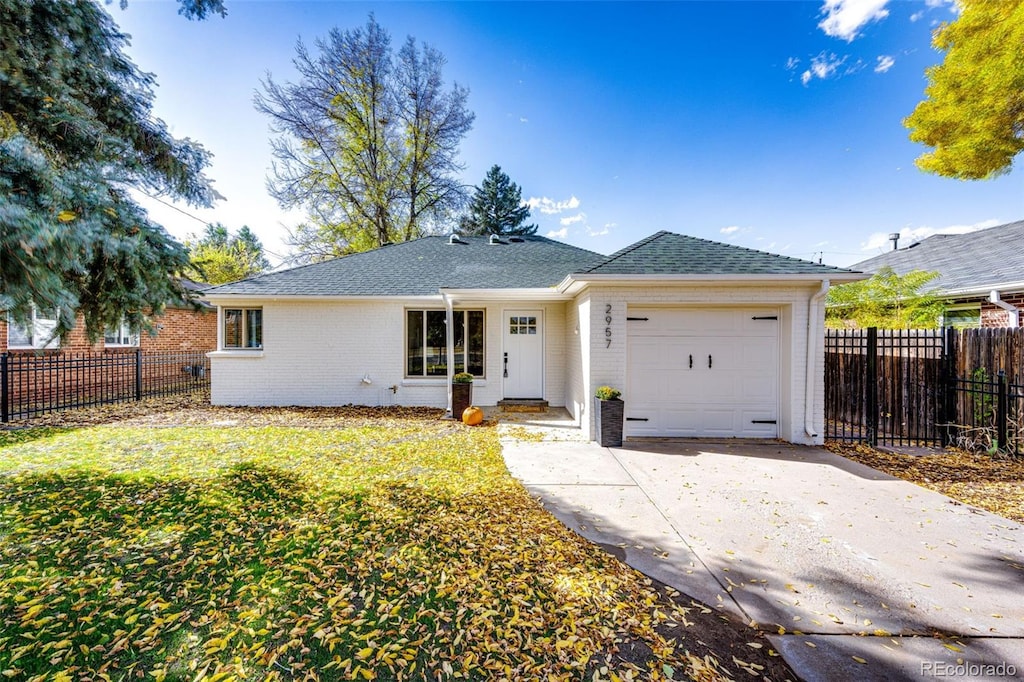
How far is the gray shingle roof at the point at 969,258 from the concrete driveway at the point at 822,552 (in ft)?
23.9

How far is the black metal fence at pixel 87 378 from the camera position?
320 inches

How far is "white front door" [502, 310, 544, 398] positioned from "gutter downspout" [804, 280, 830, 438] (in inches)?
208

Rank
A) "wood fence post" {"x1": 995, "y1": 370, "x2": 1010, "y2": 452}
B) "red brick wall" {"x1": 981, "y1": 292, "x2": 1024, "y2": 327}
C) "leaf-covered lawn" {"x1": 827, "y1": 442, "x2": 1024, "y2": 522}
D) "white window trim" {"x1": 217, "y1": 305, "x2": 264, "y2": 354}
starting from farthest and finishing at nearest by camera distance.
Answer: "white window trim" {"x1": 217, "y1": 305, "x2": 264, "y2": 354}
"red brick wall" {"x1": 981, "y1": 292, "x2": 1024, "y2": 327}
"wood fence post" {"x1": 995, "y1": 370, "x2": 1010, "y2": 452}
"leaf-covered lawn" {"x1": 827, "y1": 442, "x2": 1024, "y2": 522}

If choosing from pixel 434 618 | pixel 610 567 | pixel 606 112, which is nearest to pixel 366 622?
pixel 434 618

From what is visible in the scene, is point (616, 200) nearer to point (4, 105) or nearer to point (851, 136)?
point (851, 136)

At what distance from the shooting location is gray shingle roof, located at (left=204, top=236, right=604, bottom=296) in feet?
31.6

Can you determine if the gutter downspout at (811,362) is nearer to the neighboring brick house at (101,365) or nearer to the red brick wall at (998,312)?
the red brick wall at (998,312)

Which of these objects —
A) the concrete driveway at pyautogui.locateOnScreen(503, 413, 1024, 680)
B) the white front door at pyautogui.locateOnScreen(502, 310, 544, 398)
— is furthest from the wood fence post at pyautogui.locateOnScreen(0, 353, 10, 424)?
the concrete driveway at pyautogui.locateOnScreen(503, 413, 1024, 680)

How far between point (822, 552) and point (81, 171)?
22.8ft

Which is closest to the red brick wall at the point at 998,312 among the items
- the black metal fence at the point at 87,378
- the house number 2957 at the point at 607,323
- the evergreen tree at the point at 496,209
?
the house number 2957 at the point at 607,323

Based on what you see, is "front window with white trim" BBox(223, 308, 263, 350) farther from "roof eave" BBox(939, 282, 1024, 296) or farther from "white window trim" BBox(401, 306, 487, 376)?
"roof eave" BBox(939, 282, 1024, 296)

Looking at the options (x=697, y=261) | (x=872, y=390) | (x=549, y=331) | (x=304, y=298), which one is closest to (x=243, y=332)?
(x=304, y=298)

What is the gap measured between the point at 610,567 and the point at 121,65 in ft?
26.6

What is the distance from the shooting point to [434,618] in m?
2.43
